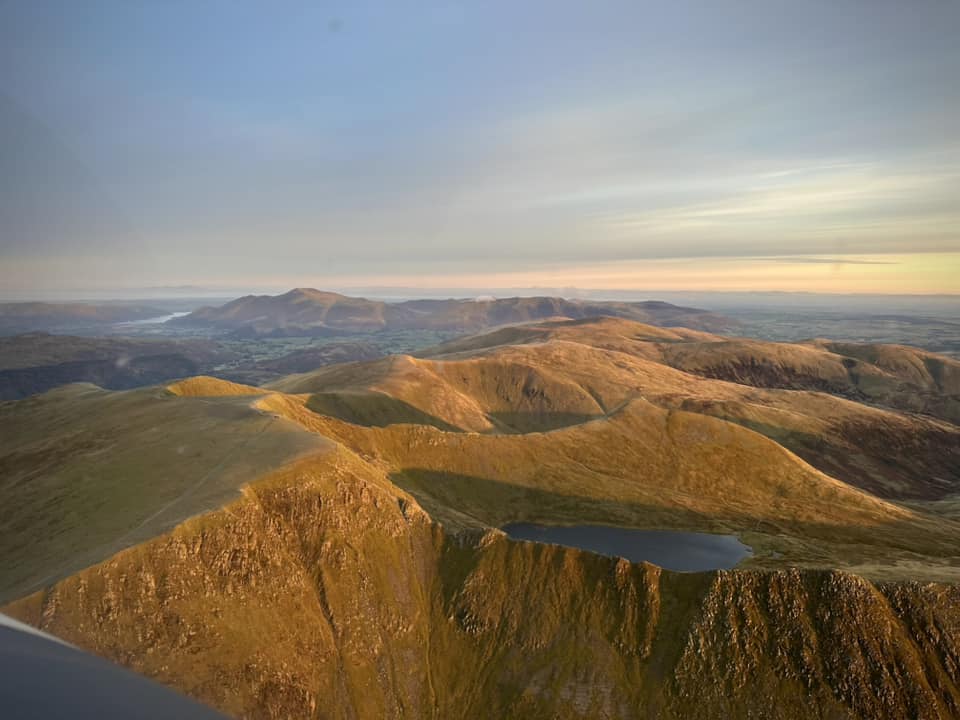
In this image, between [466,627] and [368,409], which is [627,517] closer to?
[466,627]

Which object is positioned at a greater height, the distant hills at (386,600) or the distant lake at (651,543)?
the distant hills at (386,600)

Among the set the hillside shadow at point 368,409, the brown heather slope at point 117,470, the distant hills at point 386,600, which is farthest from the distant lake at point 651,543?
the hillside shadow at point 368,409

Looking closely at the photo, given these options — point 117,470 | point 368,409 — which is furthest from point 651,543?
point 117,470

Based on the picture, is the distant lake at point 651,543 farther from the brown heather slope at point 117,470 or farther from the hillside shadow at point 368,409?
the hillside shadow at point 368,409

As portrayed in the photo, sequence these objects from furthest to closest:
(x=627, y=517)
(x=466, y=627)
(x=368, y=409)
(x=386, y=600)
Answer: (x=368, y=409) < (x=627, y=517) < (x=466, y=627) < (x=386, y=600)

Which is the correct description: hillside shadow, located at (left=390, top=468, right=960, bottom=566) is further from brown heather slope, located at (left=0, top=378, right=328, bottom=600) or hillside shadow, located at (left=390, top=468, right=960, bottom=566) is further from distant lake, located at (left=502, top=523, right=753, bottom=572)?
brown heather slope, located at (left=0, top=378, right=328, bottom=600)
